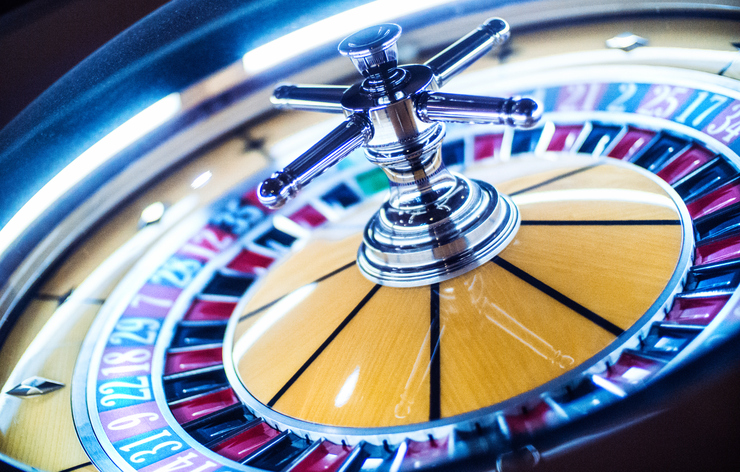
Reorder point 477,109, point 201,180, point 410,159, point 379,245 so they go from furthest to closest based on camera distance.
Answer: point 201,180, point 379,245, point 410,159, point 477,109

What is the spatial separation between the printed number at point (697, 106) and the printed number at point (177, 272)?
5.49 feet

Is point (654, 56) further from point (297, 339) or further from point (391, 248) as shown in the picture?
point (297, 339)

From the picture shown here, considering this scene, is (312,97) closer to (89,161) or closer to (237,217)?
(89,161)

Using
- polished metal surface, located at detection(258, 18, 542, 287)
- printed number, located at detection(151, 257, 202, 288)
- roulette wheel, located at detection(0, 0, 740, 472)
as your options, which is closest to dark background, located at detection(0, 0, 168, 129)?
roulette wheel, located at detection(0, 0, 740, 472)

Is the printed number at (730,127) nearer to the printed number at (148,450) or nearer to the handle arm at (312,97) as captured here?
the handle arm at (312,97)

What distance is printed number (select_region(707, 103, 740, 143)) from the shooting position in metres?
1.83

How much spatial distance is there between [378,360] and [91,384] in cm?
80

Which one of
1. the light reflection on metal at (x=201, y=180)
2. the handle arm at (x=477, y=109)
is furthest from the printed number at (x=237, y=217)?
the handle arm at (x=477, y=109)

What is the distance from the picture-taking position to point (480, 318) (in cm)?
145

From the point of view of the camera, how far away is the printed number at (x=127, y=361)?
181 centimetres

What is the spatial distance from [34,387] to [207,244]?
88 centimetres

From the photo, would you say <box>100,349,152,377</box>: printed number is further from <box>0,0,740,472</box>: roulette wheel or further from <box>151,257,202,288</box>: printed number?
<box>151,257,202,288</box>: printed number

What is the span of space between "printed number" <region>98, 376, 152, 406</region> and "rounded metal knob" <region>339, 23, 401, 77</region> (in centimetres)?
99

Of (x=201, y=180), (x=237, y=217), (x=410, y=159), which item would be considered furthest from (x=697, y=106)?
(x=201, y=180)
